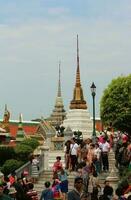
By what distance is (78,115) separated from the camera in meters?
69.1

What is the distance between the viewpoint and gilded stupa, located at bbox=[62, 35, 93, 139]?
2576 inches

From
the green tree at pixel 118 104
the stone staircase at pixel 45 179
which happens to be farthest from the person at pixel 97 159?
the green tree at pixel 118 104

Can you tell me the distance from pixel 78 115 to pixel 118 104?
609 inches

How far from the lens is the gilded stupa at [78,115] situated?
65.4 meters

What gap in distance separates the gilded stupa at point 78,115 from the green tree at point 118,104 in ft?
19.6

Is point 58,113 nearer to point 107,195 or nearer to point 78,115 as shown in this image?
point 78,115

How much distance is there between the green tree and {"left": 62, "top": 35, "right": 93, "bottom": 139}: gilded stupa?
5.97 metres

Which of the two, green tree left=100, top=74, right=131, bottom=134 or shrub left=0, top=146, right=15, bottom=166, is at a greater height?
green tree left=100, top=74, right=131, bottom=134

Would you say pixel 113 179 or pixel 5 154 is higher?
pixel 5 154

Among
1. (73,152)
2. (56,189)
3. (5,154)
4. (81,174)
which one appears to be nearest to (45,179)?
(73,152)

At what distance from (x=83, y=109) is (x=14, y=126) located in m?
12.4

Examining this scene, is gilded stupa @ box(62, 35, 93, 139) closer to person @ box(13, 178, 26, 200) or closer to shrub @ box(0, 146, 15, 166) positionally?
shrub @ box(0, 146, 15, 166)

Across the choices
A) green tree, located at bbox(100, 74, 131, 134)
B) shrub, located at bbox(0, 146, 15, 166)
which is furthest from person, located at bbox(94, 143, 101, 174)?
green tree, located at bbox(100, 74, 131, 134)

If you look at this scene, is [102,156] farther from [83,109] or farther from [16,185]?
[83,109]
